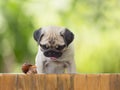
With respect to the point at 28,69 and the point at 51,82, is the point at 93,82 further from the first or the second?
the point at 28,69

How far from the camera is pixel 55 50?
3.15 meters

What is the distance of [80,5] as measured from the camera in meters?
6.85

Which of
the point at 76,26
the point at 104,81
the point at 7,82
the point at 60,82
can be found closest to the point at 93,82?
the point at 104,81

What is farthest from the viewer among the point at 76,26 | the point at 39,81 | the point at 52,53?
the point at 76,26

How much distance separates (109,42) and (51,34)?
352 cm

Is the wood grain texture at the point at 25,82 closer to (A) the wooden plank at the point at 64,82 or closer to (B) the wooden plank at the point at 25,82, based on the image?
(B) the wooden plank at the point at 25,82

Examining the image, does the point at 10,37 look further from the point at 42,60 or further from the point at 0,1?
the point at 42,60

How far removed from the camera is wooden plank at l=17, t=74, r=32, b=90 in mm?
2992

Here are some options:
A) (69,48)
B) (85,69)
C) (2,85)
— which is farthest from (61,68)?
(85,69)

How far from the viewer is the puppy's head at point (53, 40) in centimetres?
316

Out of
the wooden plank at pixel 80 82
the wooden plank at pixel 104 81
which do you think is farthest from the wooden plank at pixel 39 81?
the wooden plank at pixel 104 81

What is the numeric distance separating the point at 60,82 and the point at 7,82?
0.25 m

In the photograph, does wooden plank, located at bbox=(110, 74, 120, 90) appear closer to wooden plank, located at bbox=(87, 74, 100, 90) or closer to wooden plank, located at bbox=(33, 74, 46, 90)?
wooden plank, located at bbox=(87, 74, 100, 90)

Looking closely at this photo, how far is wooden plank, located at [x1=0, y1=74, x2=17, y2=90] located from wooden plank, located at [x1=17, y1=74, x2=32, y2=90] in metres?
0.02
